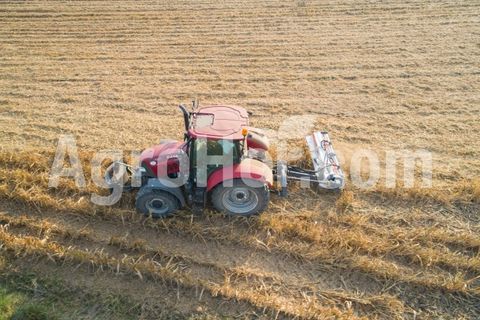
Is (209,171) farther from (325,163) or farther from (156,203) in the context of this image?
(325,163)

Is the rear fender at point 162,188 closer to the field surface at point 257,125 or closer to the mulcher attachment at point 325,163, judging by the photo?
the field surface at point 257,125

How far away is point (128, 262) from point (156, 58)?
7.10m

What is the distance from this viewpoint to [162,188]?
18.0 feet

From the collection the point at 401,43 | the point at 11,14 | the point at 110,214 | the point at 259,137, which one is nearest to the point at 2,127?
the point at 110,214

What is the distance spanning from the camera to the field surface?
5.03 metres

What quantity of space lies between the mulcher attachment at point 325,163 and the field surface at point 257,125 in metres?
0.26

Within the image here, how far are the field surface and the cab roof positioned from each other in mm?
1326

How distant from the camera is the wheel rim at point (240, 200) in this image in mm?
5594

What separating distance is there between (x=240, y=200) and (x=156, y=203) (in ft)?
3.87

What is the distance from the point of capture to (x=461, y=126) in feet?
26.6

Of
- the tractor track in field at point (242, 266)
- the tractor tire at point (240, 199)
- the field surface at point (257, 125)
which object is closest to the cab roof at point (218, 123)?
the tractor tire at point (240, 199)

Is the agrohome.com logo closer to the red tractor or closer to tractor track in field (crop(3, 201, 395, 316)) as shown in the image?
the red tractor

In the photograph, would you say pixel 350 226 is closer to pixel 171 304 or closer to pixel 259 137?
pixel 259 137

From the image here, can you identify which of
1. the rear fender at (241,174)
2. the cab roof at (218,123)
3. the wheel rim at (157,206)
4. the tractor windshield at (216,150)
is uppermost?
the cab roof at (218,123)
